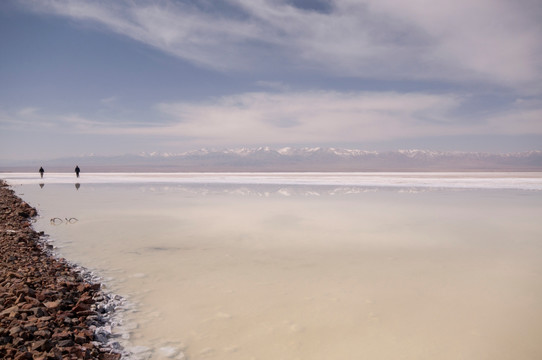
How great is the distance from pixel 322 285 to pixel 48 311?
4244 mm

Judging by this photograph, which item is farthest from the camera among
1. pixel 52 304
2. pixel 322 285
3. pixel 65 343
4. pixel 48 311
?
pixel 322 285

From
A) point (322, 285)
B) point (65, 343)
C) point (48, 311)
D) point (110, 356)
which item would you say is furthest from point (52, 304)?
point (322, 285)

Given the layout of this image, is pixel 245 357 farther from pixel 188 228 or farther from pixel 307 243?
pixel 188 228

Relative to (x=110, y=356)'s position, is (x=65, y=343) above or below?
above

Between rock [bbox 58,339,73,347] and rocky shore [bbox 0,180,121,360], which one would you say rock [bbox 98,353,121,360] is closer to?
rocky shore [bbox 0,180,121,360]

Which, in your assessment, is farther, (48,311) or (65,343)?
(48,311)

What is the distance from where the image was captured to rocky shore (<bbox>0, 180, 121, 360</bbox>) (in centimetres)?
384

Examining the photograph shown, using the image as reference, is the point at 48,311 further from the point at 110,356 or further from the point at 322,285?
the point at 322,285

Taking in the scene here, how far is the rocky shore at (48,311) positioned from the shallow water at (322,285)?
49 centimetres

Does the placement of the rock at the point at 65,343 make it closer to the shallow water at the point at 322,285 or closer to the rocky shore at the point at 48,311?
the rocky shore at the point at 48,311

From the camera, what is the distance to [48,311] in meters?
4.74

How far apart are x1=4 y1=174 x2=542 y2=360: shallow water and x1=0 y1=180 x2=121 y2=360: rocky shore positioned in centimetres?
49

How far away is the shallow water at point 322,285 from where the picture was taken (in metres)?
4.37

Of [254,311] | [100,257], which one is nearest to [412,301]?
[254,311]
